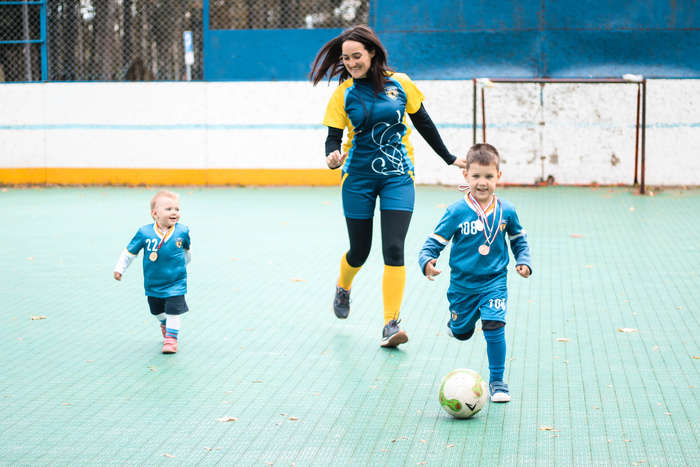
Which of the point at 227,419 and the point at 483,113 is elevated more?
the point at 483,113

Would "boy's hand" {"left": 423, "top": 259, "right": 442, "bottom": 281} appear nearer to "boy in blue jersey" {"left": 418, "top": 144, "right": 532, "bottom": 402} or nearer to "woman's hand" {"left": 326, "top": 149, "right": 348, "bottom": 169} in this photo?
"boy in blue jersey" {"left": 418, "top": 144, "right": 532, "bottom": 402}

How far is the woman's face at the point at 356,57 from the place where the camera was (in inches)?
215

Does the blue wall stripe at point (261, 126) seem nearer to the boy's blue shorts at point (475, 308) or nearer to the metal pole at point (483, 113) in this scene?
the metal pole at point (483, 113)

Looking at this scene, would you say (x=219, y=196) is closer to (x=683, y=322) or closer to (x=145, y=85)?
(x=145, y=85)

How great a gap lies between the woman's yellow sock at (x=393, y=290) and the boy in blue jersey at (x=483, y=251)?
1062 mm

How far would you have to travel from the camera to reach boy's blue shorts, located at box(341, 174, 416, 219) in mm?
5676

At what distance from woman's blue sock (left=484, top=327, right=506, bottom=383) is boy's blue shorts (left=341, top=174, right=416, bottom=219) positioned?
4.52 ft

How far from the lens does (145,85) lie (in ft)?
52.3

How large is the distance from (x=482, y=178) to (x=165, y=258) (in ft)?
6.54

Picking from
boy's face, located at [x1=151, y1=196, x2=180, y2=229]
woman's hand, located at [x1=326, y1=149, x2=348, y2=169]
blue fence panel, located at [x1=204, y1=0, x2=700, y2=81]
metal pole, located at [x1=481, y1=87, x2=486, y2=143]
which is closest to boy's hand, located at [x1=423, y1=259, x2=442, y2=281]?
woman's hand, located at [x1=326, y1=149, x2=348, y2=169]

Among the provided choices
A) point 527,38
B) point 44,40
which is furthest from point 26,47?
point 527,38

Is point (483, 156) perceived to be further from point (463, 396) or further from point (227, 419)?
point (227, 419)

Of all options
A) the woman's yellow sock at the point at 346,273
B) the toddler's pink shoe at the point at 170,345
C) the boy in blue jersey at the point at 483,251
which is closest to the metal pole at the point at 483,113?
the woman's yellow sock at the point at 346,273

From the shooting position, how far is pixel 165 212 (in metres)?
5.46
